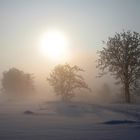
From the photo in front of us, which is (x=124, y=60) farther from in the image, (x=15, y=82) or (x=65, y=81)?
(x=15, y=82)

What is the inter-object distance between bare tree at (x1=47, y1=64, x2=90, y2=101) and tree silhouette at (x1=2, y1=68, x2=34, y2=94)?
64.4 feet

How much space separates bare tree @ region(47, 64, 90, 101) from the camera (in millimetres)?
61628

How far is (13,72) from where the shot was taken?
275 feet

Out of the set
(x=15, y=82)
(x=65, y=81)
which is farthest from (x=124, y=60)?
(x=15, y=82)

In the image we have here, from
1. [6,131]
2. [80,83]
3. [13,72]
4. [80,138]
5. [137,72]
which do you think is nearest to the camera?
[80,138]

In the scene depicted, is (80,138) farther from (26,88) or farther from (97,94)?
(97,94)

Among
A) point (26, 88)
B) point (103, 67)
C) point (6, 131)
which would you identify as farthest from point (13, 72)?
point (6, 131)

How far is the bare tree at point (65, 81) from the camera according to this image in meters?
61.6

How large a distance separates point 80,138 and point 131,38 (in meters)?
33.9

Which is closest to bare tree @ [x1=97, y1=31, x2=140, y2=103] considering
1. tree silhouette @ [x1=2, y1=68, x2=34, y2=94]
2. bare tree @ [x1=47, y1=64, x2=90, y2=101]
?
bare tree @ [x1=47, y1=64, x2=90, y2=101]

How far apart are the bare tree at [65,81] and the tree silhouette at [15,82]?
1964cm

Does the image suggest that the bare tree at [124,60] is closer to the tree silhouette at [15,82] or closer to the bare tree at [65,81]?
the bare tree at [65,81]

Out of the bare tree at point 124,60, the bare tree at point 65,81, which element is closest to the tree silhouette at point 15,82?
the bare tree at point 65,81

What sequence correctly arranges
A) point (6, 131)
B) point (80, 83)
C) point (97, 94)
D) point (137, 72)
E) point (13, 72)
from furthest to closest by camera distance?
point (97, 94)
point (13, 72)
point (80, 83)
point (137, 72)
point (6, 131)
